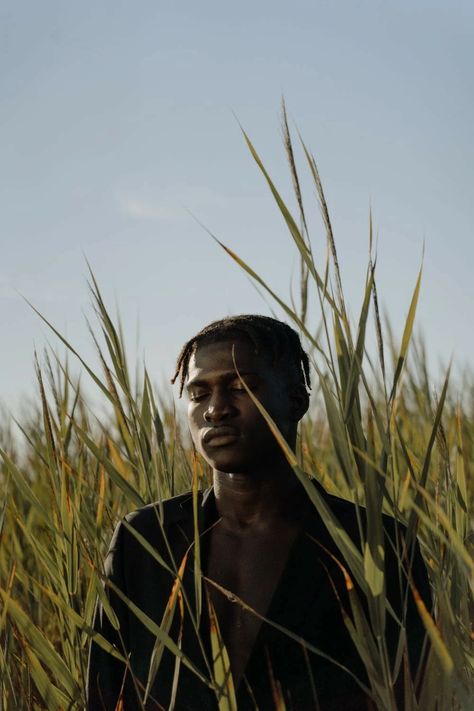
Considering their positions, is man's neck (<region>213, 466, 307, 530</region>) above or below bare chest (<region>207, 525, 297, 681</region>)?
above

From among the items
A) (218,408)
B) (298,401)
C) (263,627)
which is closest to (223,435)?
(218,408)

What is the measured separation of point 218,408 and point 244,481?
0.11 meters

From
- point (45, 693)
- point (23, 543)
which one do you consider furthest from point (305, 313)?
point (23, 543)

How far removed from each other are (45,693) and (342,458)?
1.96 ft

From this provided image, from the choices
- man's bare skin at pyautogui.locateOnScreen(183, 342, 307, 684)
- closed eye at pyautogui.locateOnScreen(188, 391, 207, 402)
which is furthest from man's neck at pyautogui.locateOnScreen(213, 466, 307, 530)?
closed eye at pyautogui.locateOnScreen(188, 391, 207, 402)

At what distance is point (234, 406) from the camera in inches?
45.6

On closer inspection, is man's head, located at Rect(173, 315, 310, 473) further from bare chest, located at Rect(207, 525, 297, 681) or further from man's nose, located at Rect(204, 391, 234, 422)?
bare chest, located at Rect(207, 525, 297, 681)

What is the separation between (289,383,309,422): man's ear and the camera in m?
1.23

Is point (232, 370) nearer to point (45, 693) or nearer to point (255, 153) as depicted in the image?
point (255, 153)

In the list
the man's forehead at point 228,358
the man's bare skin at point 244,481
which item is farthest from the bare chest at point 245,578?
the man's forehead at point 228,358

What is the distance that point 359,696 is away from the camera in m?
1.13

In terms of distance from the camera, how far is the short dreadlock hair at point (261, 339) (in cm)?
121

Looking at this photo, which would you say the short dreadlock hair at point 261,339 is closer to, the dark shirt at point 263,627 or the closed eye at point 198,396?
the closed eye at point 198,396

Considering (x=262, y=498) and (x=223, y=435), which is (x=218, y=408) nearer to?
(x=223, y=435)
